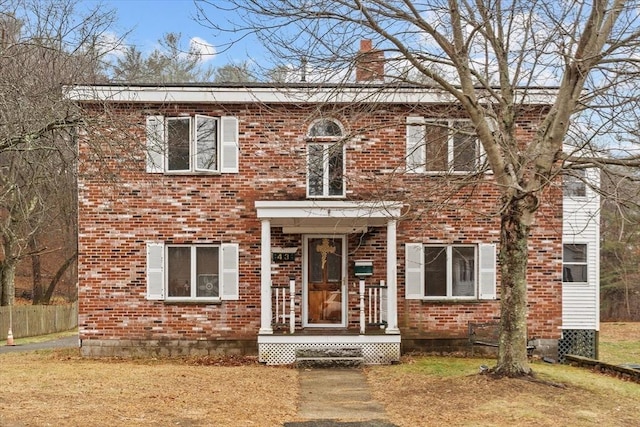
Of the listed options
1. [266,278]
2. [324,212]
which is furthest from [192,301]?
[324,212]

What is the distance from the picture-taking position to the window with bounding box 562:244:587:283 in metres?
20.5

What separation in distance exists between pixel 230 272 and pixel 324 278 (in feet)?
6.77

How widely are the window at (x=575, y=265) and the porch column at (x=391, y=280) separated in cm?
721

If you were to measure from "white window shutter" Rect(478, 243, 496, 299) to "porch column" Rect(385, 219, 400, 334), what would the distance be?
2156mm

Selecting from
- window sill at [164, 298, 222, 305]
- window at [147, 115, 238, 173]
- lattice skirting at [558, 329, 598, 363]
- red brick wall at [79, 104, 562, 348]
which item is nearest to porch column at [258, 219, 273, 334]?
red brick wall at [79, 104, 562, 348]

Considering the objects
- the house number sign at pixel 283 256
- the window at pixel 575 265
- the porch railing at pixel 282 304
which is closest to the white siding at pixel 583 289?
the window at pixel 575 265

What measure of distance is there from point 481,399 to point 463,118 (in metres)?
7.01

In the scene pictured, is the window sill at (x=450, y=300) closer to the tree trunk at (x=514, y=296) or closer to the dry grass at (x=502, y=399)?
the dry grass at (x=502, y=399)

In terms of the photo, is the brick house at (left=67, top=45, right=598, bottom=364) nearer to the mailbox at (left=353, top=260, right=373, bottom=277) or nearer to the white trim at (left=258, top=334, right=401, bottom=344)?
the mailbox at (left=353, top=260, right=373, bottom=277)

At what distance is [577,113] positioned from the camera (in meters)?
12.1

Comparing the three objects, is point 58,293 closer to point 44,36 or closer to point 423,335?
point 423,335

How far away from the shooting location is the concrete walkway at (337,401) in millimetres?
9789

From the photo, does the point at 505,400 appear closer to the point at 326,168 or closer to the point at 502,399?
the point at 502,399

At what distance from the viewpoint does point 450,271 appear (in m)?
16.5
